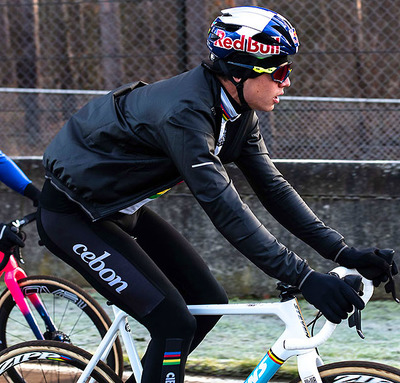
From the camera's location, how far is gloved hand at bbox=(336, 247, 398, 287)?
2697 millimetres

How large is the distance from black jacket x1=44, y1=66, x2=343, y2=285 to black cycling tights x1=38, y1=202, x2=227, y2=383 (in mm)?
127

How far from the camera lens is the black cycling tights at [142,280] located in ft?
9.77

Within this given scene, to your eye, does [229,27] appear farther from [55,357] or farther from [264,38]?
[55,357]

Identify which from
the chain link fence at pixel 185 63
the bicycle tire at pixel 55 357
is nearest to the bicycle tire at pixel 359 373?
the bicycle tire at pixel 55 357

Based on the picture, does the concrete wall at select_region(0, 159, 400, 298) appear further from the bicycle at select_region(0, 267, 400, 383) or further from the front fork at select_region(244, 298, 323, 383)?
the front fork at select_region(244, 298, 323, 383)

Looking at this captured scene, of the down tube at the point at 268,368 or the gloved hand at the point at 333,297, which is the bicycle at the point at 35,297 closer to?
the down tube at the point at 268,368

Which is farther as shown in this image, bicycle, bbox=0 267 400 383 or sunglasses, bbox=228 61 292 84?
sunglasses, bbox=228 61 292 84

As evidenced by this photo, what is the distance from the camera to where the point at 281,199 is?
3.25 meters

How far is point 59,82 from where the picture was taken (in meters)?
6.78

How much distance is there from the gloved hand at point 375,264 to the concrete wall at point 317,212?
2.96 m

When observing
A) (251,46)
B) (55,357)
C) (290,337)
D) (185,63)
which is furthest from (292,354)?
(185,63)

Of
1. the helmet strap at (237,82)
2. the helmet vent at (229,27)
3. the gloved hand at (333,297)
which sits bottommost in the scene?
the gloved hand at (333,297)

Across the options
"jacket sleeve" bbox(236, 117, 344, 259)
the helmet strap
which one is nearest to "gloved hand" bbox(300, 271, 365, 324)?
"jacket sleeve" bbox(236, 117, 344, 259)

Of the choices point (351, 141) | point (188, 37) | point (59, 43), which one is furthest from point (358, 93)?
point (59, 43)
